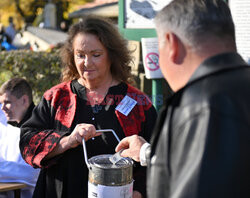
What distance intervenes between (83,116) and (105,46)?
50 cm

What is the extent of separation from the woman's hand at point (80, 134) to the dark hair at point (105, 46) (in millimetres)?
601

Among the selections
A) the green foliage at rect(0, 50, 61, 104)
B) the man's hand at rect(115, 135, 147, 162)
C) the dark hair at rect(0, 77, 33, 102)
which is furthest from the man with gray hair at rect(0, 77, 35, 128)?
the green foliage at rect(0, 50, 61, 104)

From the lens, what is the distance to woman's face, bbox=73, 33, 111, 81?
2.65m

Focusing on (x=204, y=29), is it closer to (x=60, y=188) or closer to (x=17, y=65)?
(x=60, y=188)

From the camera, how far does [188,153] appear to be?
112 cm

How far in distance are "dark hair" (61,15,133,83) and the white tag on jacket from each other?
0.76 feet

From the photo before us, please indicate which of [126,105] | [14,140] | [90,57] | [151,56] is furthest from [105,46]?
[151,56]

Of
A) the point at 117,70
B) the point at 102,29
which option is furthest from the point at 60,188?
the point at 102,29

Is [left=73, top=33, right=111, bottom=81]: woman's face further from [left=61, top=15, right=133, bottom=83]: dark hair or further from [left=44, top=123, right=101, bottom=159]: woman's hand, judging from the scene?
[left=44, top=123, right=101, bottom=159]: woman's hand

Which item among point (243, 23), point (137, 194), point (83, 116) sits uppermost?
point (243, 23)

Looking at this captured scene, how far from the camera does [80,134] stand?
2326 millimetres

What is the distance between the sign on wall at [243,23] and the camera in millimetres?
3654

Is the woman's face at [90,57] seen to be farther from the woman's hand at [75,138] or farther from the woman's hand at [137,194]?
the woman's hand at [137,194]

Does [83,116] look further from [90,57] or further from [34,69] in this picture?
[34,69]
